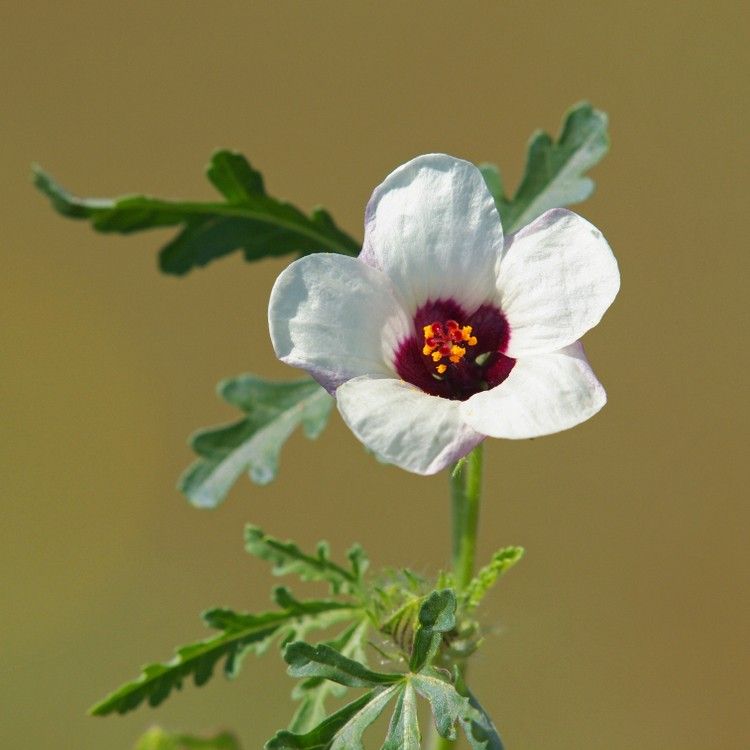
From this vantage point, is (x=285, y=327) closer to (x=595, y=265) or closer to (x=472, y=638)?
(x=595, y=265)

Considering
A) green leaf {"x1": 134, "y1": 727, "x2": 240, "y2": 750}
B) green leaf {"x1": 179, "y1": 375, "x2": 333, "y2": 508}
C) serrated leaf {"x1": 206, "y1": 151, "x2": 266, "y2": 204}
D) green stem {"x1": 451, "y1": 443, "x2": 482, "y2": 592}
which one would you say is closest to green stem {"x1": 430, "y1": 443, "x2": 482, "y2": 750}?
green stem {"x1": 451, "y1": 443, "x2": 482, "y2": 592}

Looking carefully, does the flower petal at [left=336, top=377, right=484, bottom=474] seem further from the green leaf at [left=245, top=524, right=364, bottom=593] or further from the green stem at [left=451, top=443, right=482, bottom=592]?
the green leaf at [left=245, top=524, right=364, bottom=593]

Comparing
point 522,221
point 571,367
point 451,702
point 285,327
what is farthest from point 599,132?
point 451,702

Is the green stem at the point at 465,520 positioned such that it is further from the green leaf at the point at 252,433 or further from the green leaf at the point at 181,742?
the green leaf at the point at 181,742

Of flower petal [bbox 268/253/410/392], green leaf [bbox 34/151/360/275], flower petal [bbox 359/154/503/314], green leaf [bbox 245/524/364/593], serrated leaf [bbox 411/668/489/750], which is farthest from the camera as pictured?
green leaf [bbox 34/151/360/275]

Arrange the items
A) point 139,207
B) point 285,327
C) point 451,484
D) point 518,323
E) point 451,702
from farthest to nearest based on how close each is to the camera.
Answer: point 139,207
point 451,484
point 518,323
point 285,327
point 451,702

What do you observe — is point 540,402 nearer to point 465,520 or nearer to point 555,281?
point 555,281
